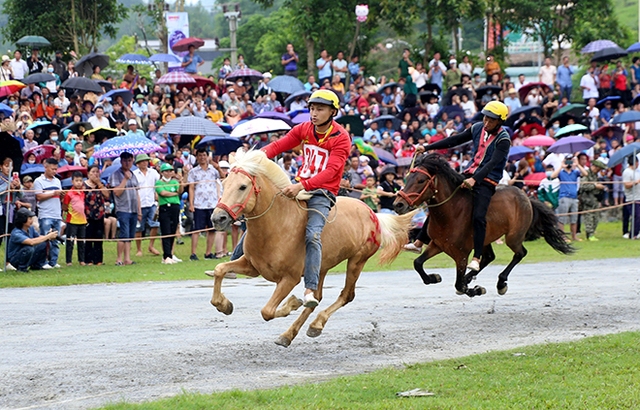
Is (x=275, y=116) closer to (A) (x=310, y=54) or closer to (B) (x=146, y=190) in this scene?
(B) (x=146, y=190)

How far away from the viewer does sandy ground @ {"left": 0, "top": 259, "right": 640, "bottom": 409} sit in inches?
338

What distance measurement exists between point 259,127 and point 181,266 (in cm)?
511

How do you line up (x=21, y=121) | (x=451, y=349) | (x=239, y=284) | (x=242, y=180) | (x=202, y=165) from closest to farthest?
1. (x=242, y=180)
2. (x=451, y=349)
3. (x=239, y=284)
4. (x=202, y=165)
5. (x=21, y=121)

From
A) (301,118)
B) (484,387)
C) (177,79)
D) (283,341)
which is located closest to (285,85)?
(177,79)

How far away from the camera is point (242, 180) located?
31.2 ft

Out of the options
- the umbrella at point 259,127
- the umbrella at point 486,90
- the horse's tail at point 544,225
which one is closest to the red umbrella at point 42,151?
the umbrella at point 259,127

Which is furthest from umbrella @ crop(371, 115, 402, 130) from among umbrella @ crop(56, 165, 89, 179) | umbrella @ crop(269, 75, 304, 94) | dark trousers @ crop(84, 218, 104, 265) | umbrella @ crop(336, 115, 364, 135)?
dark trousers @ crop(84, 218, 104, 265)

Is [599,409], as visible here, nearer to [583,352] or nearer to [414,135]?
[583,352]

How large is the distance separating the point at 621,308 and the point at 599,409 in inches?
252

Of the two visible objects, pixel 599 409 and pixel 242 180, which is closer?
pixel 599 409

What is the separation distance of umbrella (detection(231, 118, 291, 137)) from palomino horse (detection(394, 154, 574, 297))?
9.92 meters

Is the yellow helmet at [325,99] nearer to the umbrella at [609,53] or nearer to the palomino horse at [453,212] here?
→ the palomino horse at [453,212]

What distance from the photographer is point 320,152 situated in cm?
1062

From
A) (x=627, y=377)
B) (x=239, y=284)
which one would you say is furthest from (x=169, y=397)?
(x=239, y=284)
